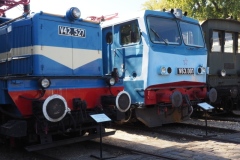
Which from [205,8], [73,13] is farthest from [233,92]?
[205,8]

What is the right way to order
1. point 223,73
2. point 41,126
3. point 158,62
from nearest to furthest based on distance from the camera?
point 41,126
point 158,62
point 223,73

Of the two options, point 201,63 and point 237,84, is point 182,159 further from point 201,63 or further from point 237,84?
point 237,84

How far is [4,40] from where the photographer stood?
6.16 meters

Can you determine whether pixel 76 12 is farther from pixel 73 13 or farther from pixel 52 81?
pixel 52 81

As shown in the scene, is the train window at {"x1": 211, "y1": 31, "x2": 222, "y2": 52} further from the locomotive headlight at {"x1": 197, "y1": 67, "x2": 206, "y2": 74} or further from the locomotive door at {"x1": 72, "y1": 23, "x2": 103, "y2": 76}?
the locomotive door at {"x1": 72, "y1": 23, "x2": 103, "y2": 76}

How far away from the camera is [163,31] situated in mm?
7723

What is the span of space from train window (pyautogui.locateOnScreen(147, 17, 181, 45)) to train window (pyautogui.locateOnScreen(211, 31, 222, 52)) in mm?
2501

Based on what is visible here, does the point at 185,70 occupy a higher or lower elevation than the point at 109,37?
lower

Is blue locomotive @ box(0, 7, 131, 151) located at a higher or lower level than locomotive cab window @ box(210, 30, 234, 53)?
lower

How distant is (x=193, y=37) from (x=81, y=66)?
3.74 meters

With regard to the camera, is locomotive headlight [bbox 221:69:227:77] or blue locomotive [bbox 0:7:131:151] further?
locomotive headlight [bbox 221:69:227:77]

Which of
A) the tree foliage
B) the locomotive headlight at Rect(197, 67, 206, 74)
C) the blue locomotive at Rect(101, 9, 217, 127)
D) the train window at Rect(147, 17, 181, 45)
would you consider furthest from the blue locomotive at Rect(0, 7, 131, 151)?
the tree foliage

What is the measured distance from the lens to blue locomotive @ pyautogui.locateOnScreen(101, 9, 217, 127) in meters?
7.34

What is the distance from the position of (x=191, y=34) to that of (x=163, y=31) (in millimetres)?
1113
